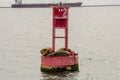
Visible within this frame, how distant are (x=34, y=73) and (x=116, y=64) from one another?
5337 mm

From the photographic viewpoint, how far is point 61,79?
26594 millimetres

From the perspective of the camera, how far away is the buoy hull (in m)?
26.7

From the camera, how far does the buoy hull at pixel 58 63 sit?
26653 mm

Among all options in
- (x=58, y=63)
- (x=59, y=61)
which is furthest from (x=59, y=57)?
(x=58, y=63)

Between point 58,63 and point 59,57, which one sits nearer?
point 59,57

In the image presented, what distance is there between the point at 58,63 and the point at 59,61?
126mm

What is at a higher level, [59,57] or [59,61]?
[59,57]

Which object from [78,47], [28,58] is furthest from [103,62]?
[78,47]

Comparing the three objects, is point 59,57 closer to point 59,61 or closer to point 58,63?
point 59,61

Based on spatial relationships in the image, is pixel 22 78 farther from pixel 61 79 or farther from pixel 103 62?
pixel 103 62

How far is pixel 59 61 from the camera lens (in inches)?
1051

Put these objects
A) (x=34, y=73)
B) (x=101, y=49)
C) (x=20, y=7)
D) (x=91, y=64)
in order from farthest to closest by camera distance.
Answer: (x=20, y=7)
(x=101, y=49)
(x=91, y=64)
(x=34, y=73)

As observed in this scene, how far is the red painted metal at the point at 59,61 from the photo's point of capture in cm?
2662

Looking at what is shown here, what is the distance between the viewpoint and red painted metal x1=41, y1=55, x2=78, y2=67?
26625 millimetres
